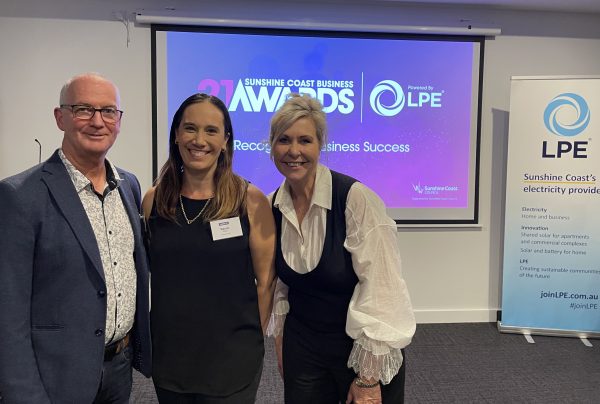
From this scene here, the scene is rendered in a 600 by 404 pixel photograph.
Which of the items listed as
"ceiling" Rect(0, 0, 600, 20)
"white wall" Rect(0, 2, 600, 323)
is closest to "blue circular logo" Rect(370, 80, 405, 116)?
"white wall" Rect(0, 2, 600, 323)

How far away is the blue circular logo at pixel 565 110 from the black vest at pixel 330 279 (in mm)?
3054

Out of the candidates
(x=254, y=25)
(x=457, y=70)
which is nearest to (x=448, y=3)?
(x=457, y=70)

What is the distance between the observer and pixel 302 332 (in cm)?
158

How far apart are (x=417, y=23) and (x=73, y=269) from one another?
370cm

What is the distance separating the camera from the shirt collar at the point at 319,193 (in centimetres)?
151

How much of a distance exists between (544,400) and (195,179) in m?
2.66

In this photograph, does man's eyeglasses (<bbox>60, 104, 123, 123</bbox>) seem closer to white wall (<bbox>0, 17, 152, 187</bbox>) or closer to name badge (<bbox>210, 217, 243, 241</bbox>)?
name badge (<bbox>210, 217, 243, 241</bbox>)

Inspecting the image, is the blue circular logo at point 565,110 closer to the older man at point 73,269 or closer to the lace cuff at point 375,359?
the lace cuff at point 375,359

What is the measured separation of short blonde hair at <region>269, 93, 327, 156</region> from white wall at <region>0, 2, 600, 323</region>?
266cm

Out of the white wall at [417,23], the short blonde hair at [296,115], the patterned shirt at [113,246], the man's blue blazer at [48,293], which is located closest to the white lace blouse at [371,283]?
the short blonde hair at [296,115]

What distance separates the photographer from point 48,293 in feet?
4.07

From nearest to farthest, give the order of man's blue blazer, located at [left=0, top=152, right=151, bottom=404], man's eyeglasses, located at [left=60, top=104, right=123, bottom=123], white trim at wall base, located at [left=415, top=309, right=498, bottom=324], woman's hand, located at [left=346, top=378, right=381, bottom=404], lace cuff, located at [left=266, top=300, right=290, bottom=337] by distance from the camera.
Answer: man's blue blazer, located at [left=0, top=152, right=151, bottom=404]
man's eyeglasses, located at [left=60, top=104, right=123, bottom=123]
woman's hand, located at [left=346, top=378, right=381, bottom=404]
lace cuff, located at [left=266, top=300, right=290, bottom=337]
white trim at wall base, located at [left=415, top=309, right=498, bottom=324]

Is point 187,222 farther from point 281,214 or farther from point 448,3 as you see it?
point 448,3

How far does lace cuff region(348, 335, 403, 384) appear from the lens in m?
1.40
